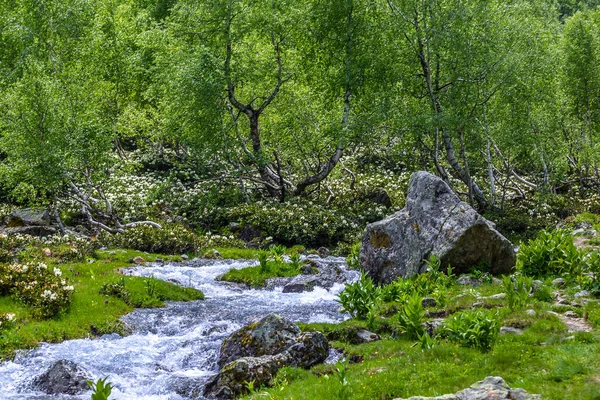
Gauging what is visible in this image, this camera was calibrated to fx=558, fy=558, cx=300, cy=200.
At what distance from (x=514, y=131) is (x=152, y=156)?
30.5 metres

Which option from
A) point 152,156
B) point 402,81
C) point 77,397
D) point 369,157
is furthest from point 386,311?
point 152,156

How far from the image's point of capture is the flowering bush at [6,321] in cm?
1506

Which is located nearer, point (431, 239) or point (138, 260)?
point (431, 239)

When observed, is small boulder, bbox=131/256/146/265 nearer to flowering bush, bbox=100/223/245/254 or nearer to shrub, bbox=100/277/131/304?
flowering bush, bbox=100/223/245/254

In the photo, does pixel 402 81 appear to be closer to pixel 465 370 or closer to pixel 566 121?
pixel 566 121

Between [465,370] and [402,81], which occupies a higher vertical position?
[402,81]

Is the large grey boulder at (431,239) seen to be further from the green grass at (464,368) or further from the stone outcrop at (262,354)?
the stone outcrop at (262,354)

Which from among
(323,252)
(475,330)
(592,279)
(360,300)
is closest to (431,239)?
(360,300)

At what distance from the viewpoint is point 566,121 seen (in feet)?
139

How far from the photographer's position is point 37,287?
17219 mm

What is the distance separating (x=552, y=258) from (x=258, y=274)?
11625mm

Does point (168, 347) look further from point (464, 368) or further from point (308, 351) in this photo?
point (464, 368)

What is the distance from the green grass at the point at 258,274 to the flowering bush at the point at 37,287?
7.67m

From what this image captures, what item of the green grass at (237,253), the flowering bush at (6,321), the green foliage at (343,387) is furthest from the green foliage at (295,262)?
the green foliage at (343,387)
